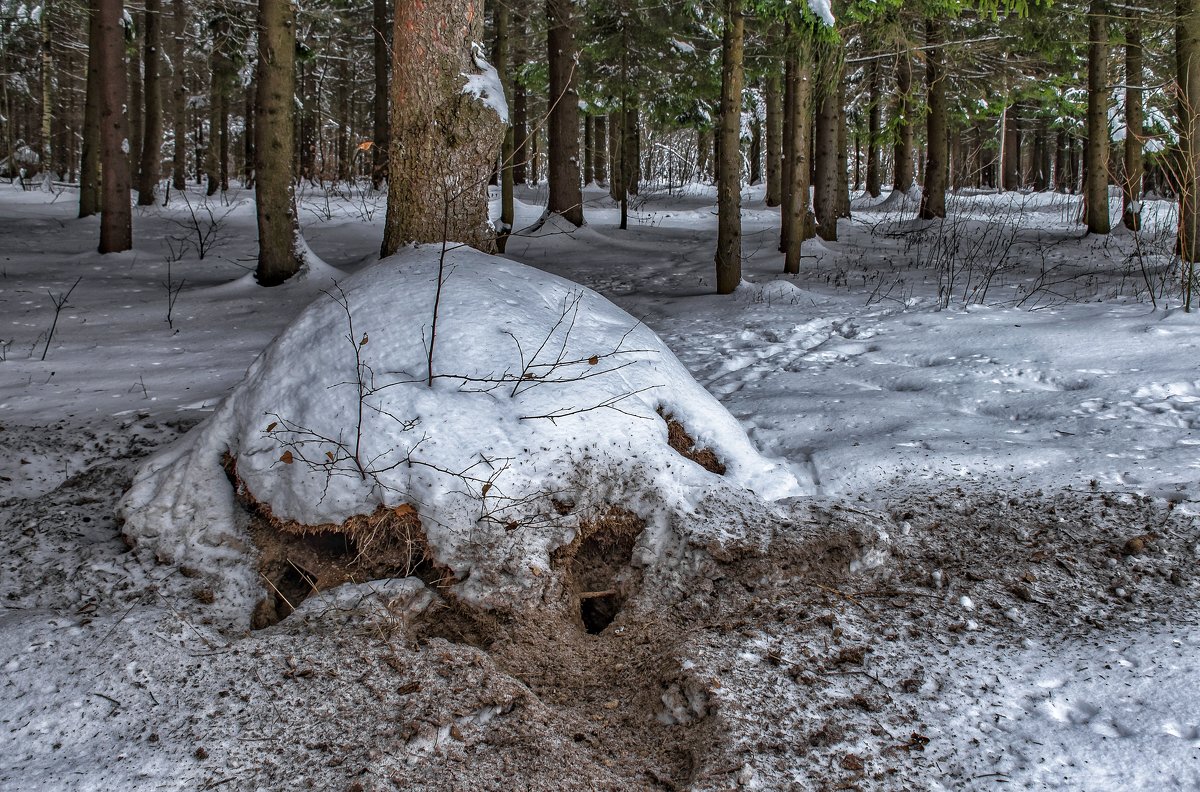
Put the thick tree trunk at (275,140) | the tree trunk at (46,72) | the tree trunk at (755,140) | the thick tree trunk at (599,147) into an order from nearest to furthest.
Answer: the thick tree trunk at (275,140), the tree trunk at (46,72), the tree trunk at (755,140), the thick tree trunk at (599,147)

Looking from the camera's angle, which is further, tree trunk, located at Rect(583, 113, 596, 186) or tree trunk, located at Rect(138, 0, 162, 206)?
tree trunk, located at Rect(583, 113, 596, 186)

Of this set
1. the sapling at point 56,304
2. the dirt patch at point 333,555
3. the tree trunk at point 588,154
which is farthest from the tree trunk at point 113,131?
the tree trunk at point 588,154

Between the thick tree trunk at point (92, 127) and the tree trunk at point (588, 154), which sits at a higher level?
the tree trunk at point (588, 154)

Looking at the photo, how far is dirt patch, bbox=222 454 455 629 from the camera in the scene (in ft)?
10.8

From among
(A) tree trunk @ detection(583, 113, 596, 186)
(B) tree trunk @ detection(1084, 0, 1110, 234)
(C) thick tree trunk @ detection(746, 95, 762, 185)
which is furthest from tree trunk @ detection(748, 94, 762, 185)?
(B) tree trunk @ detection(1084, 0, 1110, 234)

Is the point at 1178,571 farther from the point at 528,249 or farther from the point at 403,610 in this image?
the point at 528,249

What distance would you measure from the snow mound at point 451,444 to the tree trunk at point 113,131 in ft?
26.3

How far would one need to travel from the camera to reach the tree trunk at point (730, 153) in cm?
746

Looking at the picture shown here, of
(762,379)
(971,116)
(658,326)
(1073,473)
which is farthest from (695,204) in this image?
(1073,473)

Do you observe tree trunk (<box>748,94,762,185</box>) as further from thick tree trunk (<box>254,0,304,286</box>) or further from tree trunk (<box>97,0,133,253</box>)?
thick tree trunk (<box>254,0,304,286</box>)

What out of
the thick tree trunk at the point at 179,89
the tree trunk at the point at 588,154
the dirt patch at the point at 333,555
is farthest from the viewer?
the tree trunk at the point at 588,154

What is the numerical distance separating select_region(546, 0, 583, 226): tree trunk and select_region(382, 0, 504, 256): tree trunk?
23.3 feet

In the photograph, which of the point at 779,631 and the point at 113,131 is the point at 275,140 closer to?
the point at 113,131

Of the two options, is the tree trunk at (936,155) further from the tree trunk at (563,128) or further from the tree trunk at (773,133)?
the tree trunk at (563,128)
